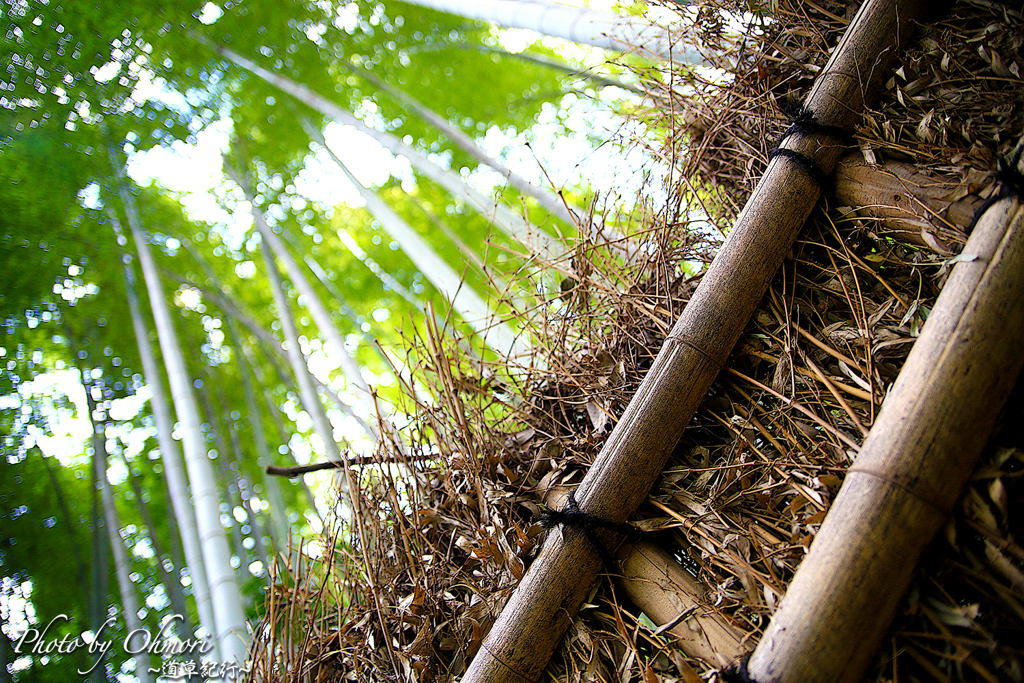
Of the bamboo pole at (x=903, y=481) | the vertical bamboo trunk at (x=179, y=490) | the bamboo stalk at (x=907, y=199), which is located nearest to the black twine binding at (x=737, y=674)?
the bamboo pole at (x=903, y=481)

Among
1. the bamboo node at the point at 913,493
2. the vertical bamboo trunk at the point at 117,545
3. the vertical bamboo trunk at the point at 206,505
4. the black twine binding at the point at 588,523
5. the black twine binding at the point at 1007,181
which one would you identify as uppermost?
the black twine binding at the point at 1007,181

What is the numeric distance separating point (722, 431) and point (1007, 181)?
570 mm

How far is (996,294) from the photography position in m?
0.75

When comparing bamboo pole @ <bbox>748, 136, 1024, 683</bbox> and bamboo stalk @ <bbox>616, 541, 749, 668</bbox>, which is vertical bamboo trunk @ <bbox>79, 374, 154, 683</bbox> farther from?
bamboo pole @ <bbox>748, 136, 1024, 683</bbox>

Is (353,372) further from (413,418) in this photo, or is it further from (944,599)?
(944,599)

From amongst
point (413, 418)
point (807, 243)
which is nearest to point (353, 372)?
point (413, 418)

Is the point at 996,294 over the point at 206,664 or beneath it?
over

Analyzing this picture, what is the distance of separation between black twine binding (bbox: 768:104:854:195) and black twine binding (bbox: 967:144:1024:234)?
266 millimetres

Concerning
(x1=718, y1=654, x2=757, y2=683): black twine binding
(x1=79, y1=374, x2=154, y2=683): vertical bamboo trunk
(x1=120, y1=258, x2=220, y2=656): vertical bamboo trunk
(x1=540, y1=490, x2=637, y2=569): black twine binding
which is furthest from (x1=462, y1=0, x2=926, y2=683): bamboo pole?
(x1=79, y1=374, x2=154, y2=683): vertical bamboo trunk

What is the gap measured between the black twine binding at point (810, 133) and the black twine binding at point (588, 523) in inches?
29.5

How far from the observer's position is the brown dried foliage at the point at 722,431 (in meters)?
0.75

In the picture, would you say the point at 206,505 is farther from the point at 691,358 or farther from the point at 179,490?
the point at 691,358

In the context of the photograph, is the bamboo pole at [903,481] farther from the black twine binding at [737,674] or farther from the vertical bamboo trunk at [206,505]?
the vertical bamboo trunk at [206,505]

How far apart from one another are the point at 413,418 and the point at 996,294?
1.12 metres
